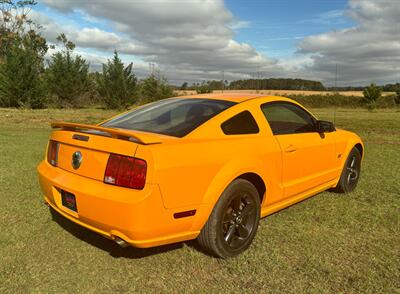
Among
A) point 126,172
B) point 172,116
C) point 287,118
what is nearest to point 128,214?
point 126,172

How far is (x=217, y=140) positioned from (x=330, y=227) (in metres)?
1.86

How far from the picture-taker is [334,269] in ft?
11.0

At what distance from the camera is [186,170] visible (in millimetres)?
3086

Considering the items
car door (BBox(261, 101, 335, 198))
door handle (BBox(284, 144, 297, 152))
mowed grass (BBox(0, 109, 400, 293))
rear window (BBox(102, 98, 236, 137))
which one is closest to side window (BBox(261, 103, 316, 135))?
car door (BBox(261, 101, 335, 198))

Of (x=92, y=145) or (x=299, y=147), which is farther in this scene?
(x=299, y=147)

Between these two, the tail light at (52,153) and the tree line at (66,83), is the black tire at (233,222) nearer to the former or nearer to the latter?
the tail light at (52,153)

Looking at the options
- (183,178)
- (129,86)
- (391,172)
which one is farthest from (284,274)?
(129,86)

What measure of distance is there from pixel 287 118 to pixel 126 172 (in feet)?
7.76

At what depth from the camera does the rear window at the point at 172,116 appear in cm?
359

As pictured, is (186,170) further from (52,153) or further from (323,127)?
(323,127)

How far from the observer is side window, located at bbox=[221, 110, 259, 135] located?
3.64m

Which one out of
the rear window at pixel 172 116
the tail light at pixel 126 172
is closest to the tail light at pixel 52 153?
the rear window at pixel 172 116

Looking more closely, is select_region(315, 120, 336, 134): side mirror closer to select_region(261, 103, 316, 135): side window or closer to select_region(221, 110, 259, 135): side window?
select_region(261, 103, 316, 135): side window

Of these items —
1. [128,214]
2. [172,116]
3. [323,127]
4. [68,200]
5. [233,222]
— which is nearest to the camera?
[128,214]
